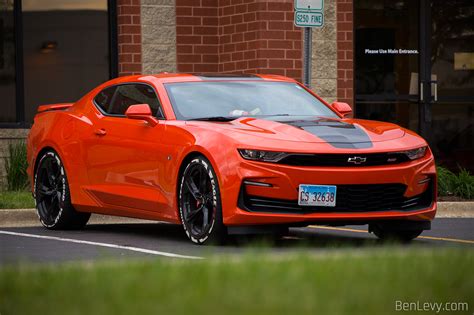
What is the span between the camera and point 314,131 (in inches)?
412

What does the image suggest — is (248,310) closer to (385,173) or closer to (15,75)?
(385,173)

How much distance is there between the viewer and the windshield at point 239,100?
445 inches

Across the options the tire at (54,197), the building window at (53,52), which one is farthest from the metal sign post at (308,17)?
the building window at (53,52)

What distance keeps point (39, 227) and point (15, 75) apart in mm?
5679

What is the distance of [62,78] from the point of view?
19109 mm

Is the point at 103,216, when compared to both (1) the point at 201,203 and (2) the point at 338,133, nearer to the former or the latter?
(1) the point at 201,203

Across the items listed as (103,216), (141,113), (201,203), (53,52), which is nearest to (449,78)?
(53,52)

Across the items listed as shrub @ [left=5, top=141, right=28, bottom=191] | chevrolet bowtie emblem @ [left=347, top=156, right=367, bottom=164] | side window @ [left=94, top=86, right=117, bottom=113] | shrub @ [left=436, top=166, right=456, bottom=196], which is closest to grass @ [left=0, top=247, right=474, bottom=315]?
chevrolet bowtie emblem @ [left=347, top=156, right=367, bottom=164]

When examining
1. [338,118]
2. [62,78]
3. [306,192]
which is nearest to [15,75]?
[62,78]

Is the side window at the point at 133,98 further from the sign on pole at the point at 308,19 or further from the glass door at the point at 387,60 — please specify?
the glass door at the point at 387,60

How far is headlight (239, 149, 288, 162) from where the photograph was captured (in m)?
10.1

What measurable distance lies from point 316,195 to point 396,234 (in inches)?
57.4

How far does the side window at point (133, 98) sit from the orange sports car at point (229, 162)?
13 mm

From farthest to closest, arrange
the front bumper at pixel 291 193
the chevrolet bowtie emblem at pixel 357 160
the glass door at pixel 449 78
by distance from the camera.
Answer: the glass door at pixel 449 78, the chevrolet bowtie emblem at pixel 357 160, the front bumper at pixel 291 193
